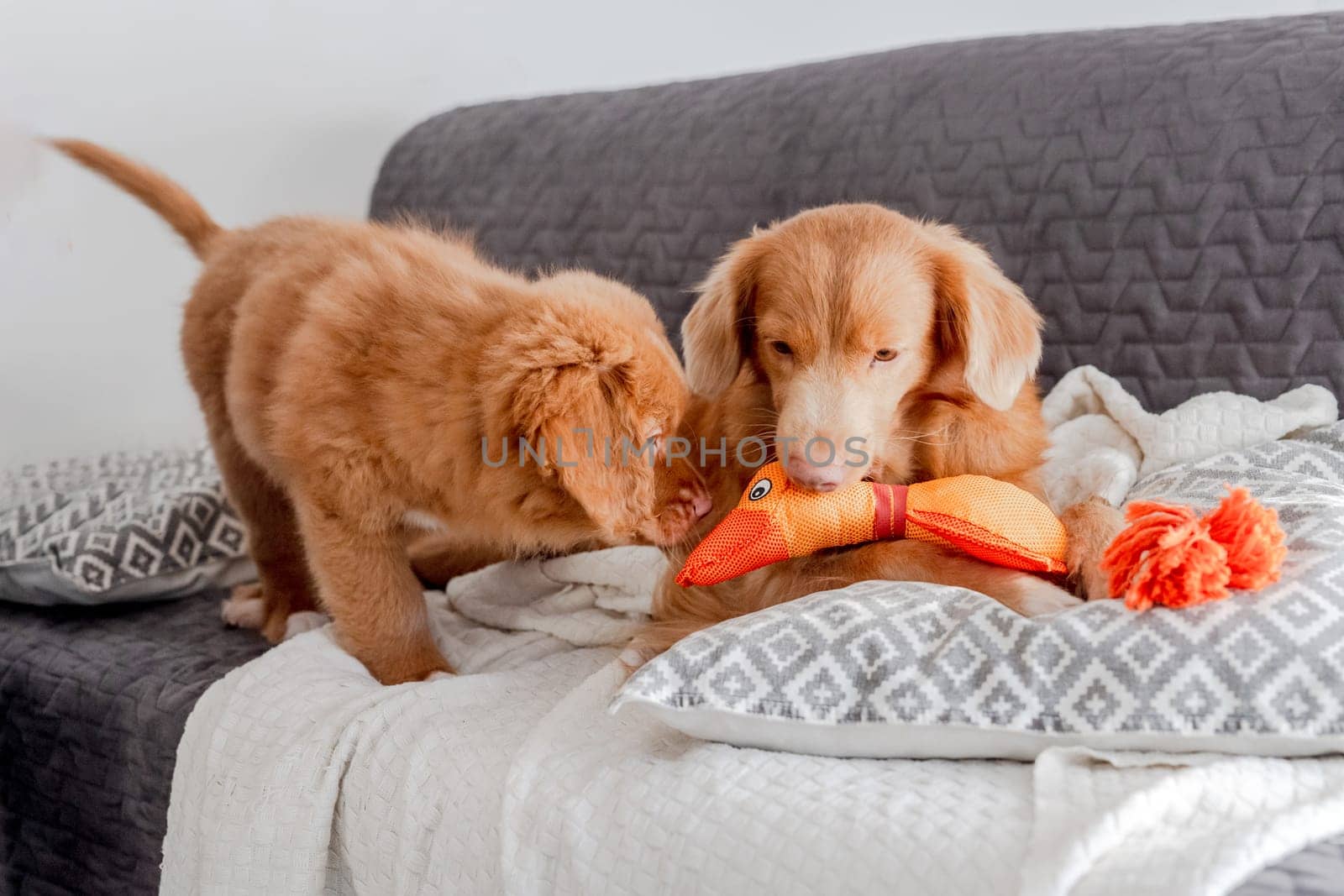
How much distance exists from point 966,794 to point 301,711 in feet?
3.54

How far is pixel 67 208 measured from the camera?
2910 millimetres

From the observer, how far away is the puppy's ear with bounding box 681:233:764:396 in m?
1.84

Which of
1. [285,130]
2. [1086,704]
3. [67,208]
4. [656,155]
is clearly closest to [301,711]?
[1086,704]

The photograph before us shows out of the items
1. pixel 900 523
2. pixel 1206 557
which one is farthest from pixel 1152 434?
pixel 1206 557

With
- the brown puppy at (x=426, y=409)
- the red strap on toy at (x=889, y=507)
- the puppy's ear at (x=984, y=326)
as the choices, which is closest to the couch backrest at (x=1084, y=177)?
the puppy's ear at (x=984, y=326)

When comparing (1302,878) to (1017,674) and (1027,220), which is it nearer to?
(1017,674)

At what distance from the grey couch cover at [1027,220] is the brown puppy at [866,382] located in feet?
1.63

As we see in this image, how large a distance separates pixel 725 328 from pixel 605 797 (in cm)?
81

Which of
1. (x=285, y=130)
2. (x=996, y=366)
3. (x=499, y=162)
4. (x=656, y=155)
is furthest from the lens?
(x=285, y=130)

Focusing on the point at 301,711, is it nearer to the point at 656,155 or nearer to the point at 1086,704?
the point at 1086,704

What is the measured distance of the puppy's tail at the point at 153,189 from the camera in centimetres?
238

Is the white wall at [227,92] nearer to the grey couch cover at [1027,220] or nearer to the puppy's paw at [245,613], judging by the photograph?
the grey couch cover at [1027,220]

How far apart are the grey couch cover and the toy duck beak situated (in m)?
0.99

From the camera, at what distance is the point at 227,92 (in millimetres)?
3127
